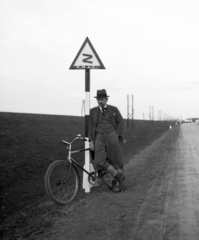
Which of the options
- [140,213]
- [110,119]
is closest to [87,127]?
→ [110,119]

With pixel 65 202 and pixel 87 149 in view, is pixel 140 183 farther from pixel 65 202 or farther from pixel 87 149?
pixel 65 202

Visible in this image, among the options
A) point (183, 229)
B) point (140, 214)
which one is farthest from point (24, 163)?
point (183, 229)

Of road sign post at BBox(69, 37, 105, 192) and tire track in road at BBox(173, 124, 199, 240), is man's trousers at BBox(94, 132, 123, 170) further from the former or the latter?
tire track in road at BBox(173, 124, 199, 240)

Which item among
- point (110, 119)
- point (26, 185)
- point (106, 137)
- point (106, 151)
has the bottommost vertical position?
point (26, 185)

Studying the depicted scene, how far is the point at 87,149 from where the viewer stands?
19.2 feet

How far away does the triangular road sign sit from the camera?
234 inches

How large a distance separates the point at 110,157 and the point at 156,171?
9.81 ft

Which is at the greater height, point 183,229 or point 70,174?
point 70,174

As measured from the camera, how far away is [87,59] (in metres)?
5.97

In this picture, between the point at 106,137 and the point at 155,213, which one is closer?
the point at 155,213

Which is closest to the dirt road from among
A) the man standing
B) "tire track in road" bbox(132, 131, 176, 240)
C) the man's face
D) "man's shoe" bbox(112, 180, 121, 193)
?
"tire track in road" bbox(132, 131, 176, 240)

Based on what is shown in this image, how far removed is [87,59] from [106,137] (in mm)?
1672

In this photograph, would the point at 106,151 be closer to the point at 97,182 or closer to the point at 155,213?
the point at 97,182

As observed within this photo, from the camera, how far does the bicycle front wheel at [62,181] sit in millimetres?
4841
